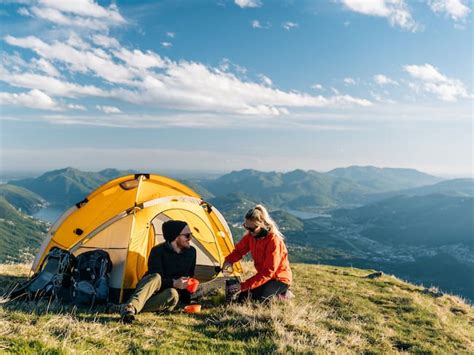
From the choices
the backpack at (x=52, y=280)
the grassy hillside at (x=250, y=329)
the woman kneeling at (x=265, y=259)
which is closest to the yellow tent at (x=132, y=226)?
the backpack at (x=52, y=280)

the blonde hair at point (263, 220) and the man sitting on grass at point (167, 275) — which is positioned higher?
the blonde hair at point (263, 220)

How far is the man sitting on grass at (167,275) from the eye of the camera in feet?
26.8

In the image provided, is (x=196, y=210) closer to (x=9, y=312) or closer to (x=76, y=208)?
(x=76, y=208)

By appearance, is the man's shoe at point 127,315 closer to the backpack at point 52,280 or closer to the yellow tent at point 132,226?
the yellow tent at point 132,226

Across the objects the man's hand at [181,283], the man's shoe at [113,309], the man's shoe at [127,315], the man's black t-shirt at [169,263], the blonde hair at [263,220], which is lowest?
the man's shoe at [113,309]

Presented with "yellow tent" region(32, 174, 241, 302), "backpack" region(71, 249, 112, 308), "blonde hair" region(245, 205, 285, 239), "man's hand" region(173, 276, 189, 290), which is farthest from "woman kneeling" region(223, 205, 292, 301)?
"backpack" region(71, 249, 112, 308)

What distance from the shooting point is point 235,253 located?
10422mm

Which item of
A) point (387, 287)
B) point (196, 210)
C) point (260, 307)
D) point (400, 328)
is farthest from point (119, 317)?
point (387, 287)

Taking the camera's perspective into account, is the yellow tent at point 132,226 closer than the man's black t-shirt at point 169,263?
No

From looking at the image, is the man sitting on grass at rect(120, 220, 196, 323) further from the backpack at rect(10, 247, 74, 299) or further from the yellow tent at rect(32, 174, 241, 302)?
the backpack at rect(10, 247, 74, 299)

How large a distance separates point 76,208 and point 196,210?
3.85 meters

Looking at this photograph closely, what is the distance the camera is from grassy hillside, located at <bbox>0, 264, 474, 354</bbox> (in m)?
6.18

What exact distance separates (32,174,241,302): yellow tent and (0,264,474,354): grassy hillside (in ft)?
6.83

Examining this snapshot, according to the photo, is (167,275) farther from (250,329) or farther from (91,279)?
(250,329)
